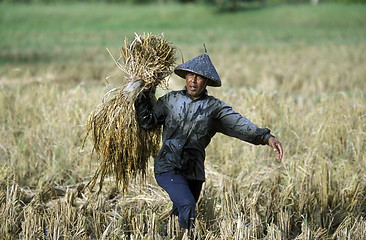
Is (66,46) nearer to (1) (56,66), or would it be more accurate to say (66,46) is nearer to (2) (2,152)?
(1) (56,66)

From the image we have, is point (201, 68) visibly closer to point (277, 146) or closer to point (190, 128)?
point (190, 128)

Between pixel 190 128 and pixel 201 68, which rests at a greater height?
pixel 201 68

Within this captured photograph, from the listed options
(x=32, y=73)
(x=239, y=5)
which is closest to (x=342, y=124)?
(x=32, y=73)

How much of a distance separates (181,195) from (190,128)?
476mm

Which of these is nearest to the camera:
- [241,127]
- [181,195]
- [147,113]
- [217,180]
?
[181,195]

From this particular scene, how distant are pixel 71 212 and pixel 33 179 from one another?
1.25 meters

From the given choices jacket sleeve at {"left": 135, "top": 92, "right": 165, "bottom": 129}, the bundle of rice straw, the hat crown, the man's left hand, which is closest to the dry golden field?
the bundle of rice straw

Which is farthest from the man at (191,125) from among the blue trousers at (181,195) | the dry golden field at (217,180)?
the dry golden field at (217,180)

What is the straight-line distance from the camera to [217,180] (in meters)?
5.34

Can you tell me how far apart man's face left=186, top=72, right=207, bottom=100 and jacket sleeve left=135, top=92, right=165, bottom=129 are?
0.79 feet

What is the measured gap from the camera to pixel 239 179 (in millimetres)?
5402

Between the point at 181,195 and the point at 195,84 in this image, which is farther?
the point at 195,84

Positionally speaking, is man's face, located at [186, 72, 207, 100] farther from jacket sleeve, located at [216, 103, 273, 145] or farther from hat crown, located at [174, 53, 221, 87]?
jacket sleeve, located at [216, 103, 273, 145]

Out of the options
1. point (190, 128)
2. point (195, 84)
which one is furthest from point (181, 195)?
point (195, 84)
